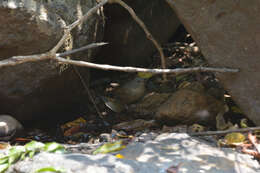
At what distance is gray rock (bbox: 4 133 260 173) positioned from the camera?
240cm

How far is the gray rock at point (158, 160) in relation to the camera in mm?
2400

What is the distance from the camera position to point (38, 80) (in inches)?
154

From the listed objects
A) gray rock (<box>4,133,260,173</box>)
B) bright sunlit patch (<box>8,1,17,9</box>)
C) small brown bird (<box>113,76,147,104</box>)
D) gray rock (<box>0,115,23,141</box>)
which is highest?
bright sunlit patch (<box>8,1,17,9</box>)

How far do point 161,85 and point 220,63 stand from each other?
1.73 meters

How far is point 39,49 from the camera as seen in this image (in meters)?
3.76

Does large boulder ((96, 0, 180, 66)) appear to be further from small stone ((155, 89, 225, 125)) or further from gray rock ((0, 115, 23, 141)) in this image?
gray rock ((0, 115, 23, 141))

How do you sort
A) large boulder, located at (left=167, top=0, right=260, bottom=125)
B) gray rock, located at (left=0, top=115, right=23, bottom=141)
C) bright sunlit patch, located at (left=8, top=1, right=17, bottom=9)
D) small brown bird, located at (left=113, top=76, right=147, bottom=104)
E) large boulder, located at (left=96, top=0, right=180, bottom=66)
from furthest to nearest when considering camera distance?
large boulder, located at (left=96, top=0, right=180, bottom=66), small brown bird, located at (left=113, top=76, right=147, bottom=104), gray rock, located at (left=0, top=115, right=23, bottom=141), bright sunlit patch, located at (left=8, top=1, right=17, bottom=9), large boulder, located at (left=167, top=0, right=260, bottom=125)

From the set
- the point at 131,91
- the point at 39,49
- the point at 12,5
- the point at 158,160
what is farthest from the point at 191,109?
the point at 12,5

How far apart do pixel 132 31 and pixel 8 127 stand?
8.06ft

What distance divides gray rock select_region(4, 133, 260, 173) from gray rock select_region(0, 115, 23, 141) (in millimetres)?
1339

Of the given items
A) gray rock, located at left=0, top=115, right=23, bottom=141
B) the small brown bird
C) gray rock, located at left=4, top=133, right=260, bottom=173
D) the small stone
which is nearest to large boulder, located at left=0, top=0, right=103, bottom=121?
gray rock, located at left=0, top=115, right=23, bottom=141

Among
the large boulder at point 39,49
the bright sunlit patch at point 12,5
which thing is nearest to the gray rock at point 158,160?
the large boulder at point 39,49

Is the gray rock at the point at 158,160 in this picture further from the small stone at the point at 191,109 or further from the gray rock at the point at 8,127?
the gray rock at the point at 8,127

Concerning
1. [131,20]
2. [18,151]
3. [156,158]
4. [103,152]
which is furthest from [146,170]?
[131,20]
